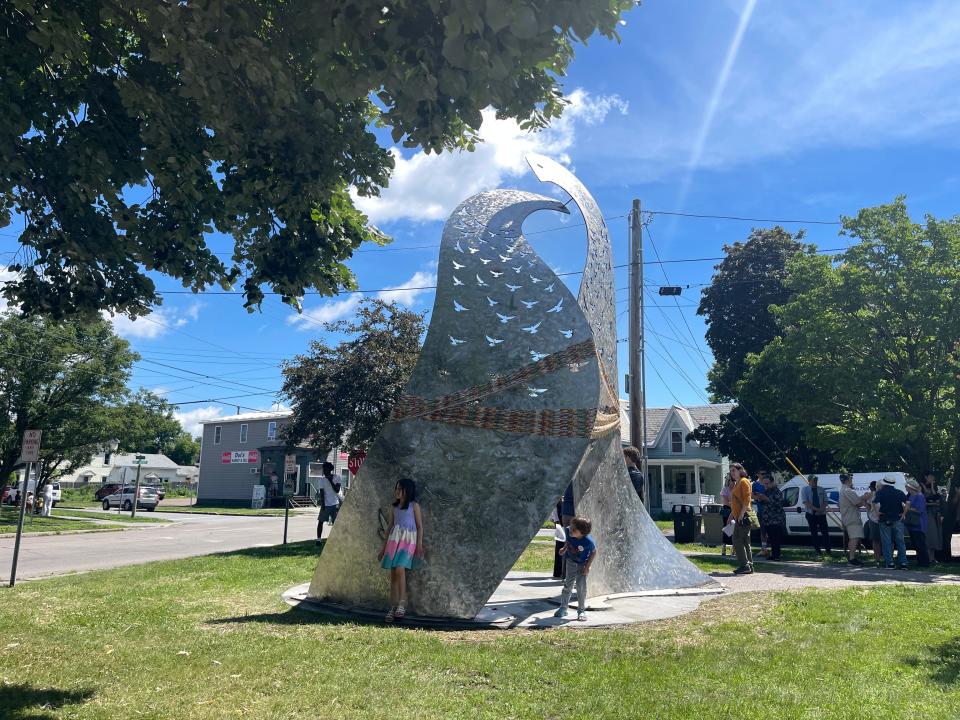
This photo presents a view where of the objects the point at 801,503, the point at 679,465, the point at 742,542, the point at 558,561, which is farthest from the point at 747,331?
the point at 558,561

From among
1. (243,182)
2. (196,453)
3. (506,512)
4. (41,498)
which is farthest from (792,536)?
(196,453)

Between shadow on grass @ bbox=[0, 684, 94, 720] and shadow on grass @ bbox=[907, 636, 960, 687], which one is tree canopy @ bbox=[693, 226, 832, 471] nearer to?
shadow on grass @ bbox=[907, 636, 960, 687]

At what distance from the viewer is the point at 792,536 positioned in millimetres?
19469

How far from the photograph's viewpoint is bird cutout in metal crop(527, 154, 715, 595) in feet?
28.3

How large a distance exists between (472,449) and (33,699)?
4126mm

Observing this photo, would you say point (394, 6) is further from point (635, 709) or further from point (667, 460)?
point (667, 460)

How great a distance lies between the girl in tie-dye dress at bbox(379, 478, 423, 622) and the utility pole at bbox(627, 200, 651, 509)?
11.2 metres

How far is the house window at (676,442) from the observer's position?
141ft

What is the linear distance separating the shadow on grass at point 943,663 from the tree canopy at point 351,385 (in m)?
12.7

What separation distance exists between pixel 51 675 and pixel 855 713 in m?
5.38

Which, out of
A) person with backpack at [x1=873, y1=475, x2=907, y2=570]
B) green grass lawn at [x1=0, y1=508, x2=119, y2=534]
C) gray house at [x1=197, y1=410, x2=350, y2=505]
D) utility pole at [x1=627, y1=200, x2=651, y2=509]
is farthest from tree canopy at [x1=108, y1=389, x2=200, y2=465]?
person with backpack at [x1=873, y1=475, x2=907, y2=570]

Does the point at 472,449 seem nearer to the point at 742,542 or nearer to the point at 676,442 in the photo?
the point at 742,542

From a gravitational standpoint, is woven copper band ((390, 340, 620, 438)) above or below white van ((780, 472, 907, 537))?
above

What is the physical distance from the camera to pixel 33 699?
180 inches
